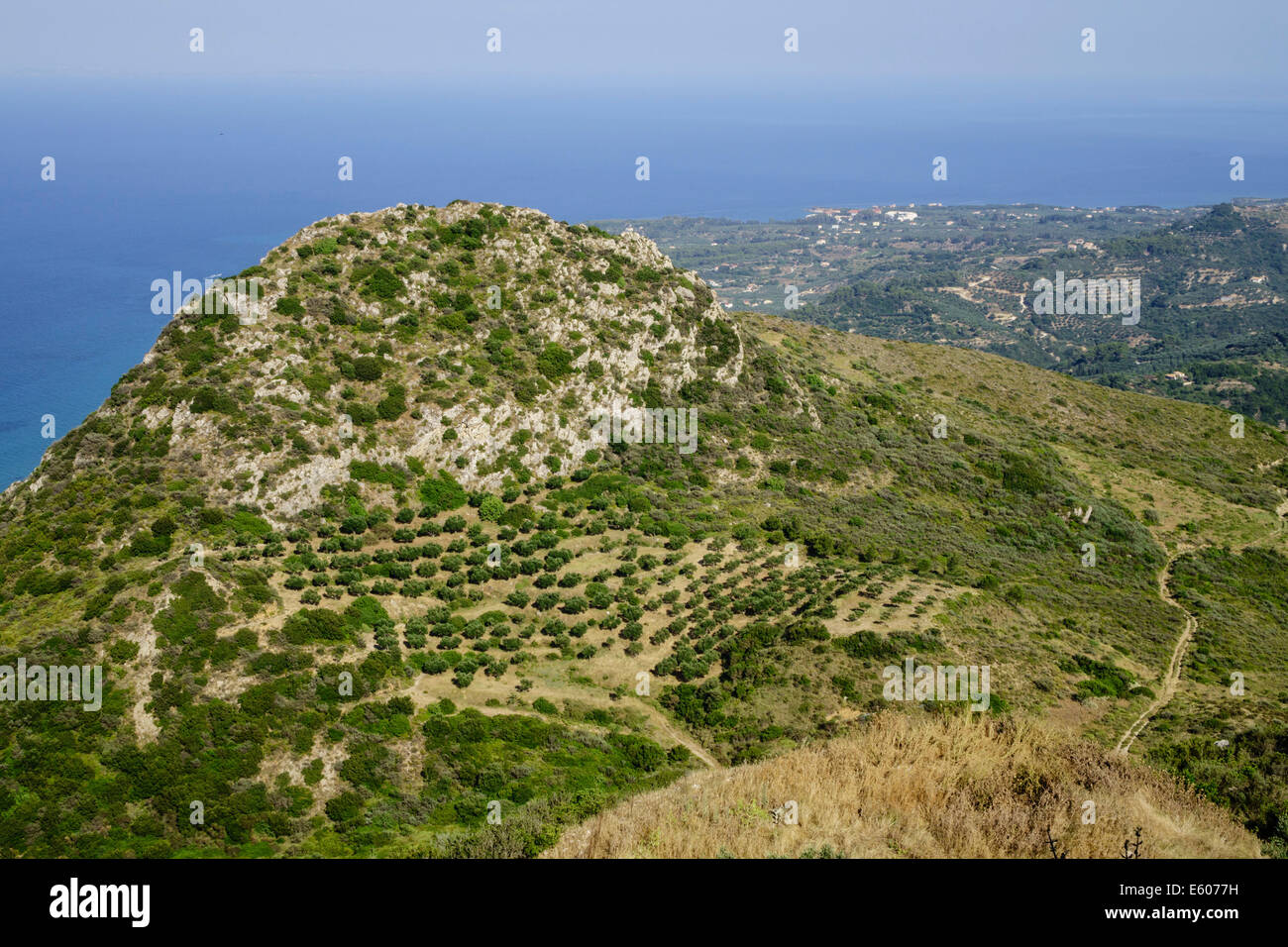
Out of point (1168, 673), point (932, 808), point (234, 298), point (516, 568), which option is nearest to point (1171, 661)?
point (1168, 673)

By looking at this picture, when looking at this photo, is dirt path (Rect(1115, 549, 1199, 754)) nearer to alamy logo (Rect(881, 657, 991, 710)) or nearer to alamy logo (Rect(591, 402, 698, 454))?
alamy logo (Rect(881, 657, 991, 710))

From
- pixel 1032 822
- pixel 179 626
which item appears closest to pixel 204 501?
pixel 179 626

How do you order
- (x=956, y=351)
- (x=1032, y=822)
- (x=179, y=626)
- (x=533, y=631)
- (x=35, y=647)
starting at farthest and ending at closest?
(x=956, y=351)
(x=533, y=631)
(x=179, y=626)
(x=35, y=647)
(x=1032, y=822)

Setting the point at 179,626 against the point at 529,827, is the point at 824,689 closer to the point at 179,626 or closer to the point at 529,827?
the point at 529,827

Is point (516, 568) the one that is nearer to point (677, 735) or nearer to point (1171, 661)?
point (677, 735)
